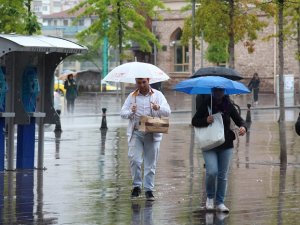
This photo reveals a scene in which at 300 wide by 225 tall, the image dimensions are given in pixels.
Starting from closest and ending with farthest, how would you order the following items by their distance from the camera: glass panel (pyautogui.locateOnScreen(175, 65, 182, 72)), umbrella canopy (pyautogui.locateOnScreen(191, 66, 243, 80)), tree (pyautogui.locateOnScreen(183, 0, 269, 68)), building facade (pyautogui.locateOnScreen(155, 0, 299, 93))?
umbrella canopy (pyautogui.locateOnScreen(191, 66, 243, 80))
tree (pyautogui.locateOnScreen(183, 0, 269, 68))
building facade (pyautogui.locateOnScreen(155, 0, 299, 93))
glass panel (pyautogui.locateOnScreen(175, 65, 182, 72))

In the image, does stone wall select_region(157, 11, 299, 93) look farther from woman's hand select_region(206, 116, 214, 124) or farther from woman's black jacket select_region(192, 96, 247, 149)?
woman's hand select_region(206, 116, 214, 124)

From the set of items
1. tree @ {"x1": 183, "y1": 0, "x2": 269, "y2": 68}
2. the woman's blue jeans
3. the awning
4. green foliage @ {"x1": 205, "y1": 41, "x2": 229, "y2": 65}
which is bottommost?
the woman's blue jeans

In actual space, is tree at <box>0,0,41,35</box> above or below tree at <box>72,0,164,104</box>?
below

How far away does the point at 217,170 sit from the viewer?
520 inches

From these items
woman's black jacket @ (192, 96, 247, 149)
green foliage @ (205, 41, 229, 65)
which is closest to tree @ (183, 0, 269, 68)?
woman's black jacket @ (192, 96, 247, 149)

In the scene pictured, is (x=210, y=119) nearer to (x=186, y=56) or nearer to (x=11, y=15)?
(x=11, y=15)

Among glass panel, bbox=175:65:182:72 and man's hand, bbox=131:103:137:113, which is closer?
man's hand, bbox=131:103:137:113

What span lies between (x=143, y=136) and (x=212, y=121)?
1506 mm

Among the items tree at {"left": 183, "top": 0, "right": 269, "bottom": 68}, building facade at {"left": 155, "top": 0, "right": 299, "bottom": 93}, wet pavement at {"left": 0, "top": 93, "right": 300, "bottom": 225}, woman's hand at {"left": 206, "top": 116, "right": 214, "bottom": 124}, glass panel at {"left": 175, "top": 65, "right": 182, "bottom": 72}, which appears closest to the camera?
wet pavement at {"left": 0, "top": 93, "right": 300, "bottom": 225}

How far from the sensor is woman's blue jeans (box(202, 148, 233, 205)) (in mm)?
13195

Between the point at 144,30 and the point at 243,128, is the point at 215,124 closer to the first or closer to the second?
the point at 243,128

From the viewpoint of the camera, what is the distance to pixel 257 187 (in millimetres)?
16000

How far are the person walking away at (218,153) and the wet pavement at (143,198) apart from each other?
0.28 metres

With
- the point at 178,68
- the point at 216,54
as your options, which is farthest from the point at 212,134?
the point at 178,68
